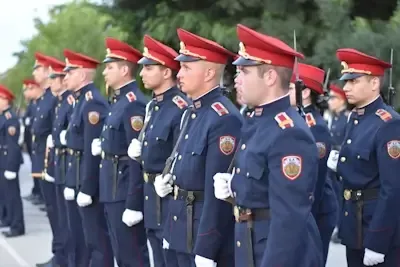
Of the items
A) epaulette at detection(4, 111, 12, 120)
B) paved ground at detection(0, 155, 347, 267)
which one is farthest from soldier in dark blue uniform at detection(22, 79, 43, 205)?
epaulette at detection(4, 111, 12, 120)

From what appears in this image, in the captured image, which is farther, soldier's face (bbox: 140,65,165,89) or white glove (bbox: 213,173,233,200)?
soldier's face (bbox: 140,65,165,89)

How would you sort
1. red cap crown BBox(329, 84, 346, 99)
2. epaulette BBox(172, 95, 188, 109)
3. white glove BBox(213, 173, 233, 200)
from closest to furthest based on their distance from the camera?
white glove BBox(213, 173, 233, 200)
epaulette BBox(172, 95, 188, 109)
red cap crown BBox(329, 84, 346, 99)

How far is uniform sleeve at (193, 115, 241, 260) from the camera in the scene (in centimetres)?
490

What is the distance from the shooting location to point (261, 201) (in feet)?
13.8

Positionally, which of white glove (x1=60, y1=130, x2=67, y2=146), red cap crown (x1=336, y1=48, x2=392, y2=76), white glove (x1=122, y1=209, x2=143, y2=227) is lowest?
white glove (x1=60, y1=130, x2=67, y2=146)

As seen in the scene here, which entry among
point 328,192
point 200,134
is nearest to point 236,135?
point 200,134

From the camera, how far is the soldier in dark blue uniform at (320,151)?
20.6ft

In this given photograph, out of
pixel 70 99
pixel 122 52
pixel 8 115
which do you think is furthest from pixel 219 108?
pixel 8 115

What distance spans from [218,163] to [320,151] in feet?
4.96

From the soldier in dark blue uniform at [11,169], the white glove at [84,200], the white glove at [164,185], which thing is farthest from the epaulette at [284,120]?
the soldier in dark blue uniform at [11,169]

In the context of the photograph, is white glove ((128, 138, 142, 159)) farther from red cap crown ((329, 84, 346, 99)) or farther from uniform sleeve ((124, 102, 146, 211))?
red cap crown ((329, 84, 346, 99))

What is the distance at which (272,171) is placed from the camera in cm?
407

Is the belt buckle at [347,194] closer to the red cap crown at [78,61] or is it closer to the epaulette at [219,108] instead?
the epaulette at [219,108]

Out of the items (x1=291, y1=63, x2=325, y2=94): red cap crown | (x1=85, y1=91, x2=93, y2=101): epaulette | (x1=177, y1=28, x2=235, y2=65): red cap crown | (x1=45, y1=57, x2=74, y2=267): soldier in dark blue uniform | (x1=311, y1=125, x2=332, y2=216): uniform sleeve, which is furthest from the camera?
(x1=45, y1=57, x2=74, y2=267): soldier in dark blue uniform
